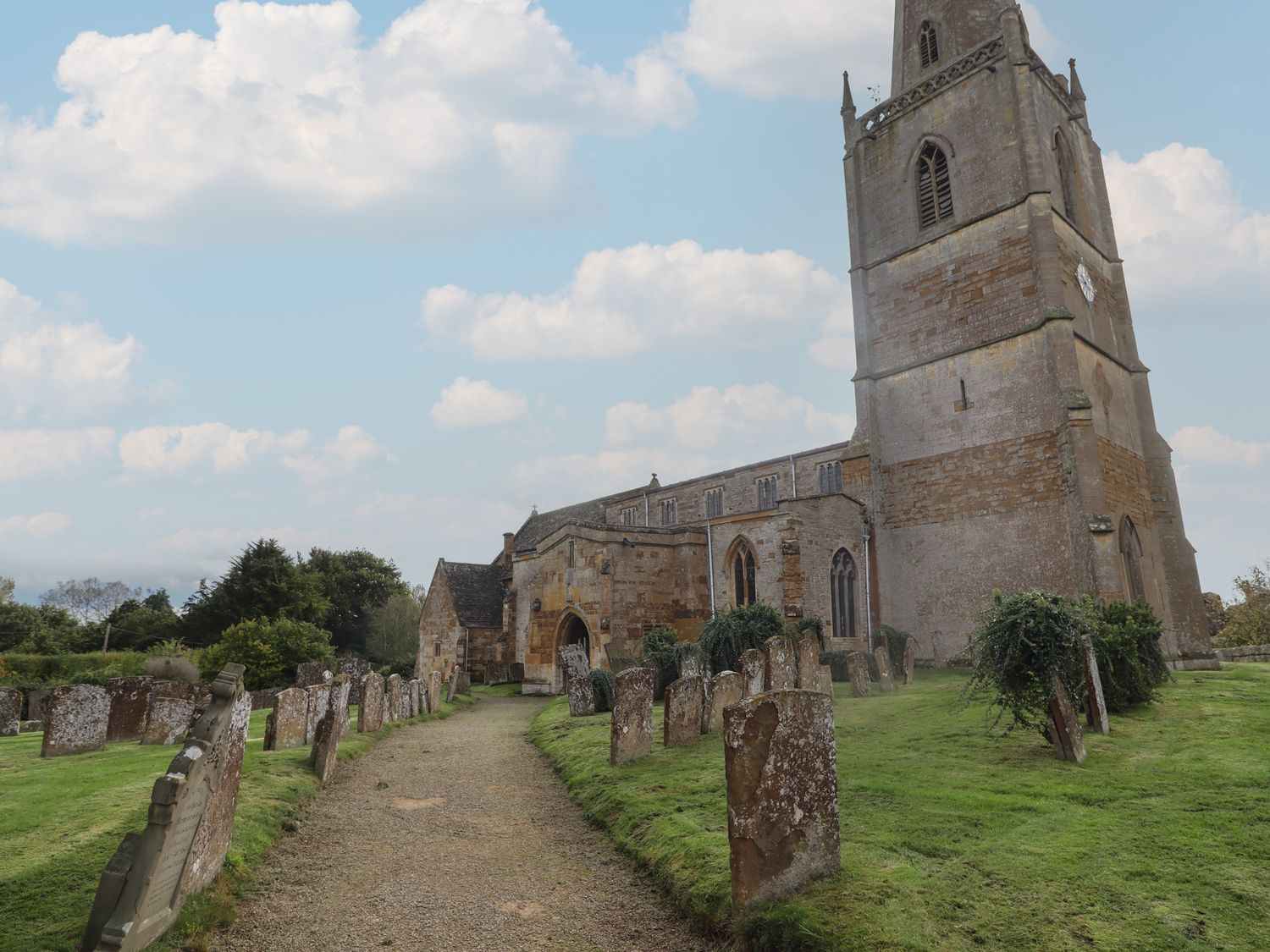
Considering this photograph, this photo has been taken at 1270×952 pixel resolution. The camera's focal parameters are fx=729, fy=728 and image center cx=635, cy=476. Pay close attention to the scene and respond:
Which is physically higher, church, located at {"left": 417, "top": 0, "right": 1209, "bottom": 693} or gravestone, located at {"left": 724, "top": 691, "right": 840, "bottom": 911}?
church, located at {"left": 417, "top": 0, "right": 1209, "bottom": 693}

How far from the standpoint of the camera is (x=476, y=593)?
35906mm

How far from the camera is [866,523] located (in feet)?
76.8

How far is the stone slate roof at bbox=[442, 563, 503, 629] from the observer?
3450 centimetres

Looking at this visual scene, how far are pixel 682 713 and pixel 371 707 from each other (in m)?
6.56

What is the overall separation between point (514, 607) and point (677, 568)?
922 cm

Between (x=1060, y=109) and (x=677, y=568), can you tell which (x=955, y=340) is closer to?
(x=1060, y=109)

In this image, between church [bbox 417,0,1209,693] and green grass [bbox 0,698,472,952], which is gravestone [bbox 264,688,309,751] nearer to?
green grass [bbox 0,698,472,952]

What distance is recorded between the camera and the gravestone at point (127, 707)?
12602mm

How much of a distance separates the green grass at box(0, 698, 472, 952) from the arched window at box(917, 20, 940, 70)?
93.3ft

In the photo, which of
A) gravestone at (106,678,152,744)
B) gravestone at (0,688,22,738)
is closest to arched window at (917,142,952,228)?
gravestone at (106,678,152,744)

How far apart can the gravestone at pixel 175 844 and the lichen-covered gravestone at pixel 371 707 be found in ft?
25.3

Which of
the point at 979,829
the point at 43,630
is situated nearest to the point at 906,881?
the point at 979,829

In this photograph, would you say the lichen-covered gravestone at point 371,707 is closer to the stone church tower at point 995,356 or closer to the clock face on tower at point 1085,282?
the stone church tower at point 995,356

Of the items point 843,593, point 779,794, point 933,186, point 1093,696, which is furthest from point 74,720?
point 933,186
